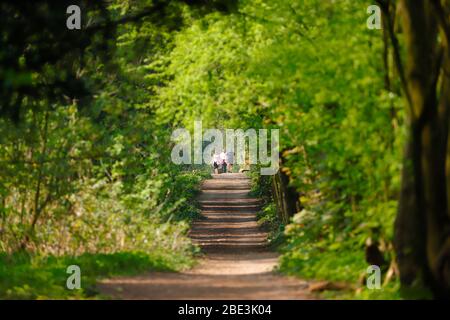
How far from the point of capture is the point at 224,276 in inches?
832

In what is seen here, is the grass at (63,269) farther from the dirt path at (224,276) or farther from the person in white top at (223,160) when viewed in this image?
the person in white top at (223,160)

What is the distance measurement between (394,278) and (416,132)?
9.60 feet

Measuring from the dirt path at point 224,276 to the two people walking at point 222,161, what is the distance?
40109 millimetres

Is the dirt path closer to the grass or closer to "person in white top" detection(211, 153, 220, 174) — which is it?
the grass

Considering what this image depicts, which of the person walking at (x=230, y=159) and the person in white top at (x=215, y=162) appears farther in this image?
the person walking at (x=230, y=159)

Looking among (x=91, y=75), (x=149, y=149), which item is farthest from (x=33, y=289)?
(x=149, y=149)

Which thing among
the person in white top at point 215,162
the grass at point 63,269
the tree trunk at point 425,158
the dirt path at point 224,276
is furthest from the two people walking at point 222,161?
the tree trunk at point 425,158

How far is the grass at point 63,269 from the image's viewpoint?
16250 mm

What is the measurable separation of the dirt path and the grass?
42 cm

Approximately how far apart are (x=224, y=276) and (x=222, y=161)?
65585 mm

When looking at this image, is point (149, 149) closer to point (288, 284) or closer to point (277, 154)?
point (277, 154)

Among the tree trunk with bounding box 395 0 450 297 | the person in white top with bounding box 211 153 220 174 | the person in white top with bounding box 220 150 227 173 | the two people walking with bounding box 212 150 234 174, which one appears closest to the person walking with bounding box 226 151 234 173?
the two people walking with bounding box 212 150 234 174

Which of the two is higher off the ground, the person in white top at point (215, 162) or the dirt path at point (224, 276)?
the person in white top at point (215, 162)

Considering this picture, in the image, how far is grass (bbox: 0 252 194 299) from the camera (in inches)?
640
